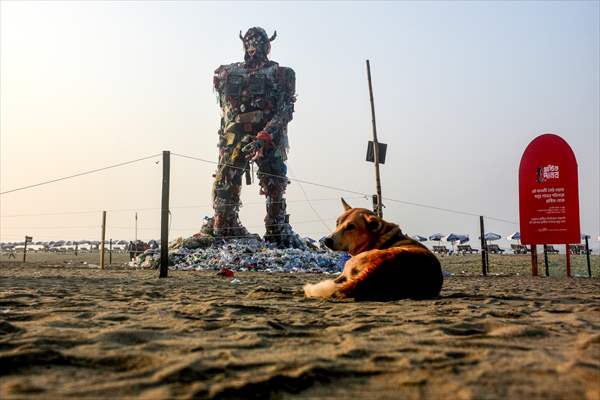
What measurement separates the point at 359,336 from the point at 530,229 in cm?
1069

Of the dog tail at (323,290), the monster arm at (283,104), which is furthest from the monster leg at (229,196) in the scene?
the dog tail at (323,290)

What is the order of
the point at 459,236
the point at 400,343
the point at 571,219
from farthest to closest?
the point at 459,236 → the point at 571,219 → the point at 400,343

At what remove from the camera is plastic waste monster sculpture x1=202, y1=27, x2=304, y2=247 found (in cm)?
1733

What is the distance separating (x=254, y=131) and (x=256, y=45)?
129 inches

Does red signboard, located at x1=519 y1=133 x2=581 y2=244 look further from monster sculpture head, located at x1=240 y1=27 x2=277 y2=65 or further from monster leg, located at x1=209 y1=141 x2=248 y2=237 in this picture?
monster sculpture head, located at x1=240 y1=27 x2=277 y2=65

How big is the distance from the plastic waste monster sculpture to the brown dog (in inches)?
460

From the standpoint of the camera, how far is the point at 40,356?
217 centimetres

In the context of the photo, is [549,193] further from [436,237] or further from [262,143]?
[436,237]

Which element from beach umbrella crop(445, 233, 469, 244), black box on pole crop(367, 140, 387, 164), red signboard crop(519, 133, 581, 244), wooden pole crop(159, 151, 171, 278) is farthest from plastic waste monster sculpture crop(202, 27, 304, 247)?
beach umbrella crop(445, 233, 469, 244)

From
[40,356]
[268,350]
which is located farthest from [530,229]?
A: [40,356]

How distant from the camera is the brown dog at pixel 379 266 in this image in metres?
4.59

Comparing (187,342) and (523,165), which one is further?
(523,165)

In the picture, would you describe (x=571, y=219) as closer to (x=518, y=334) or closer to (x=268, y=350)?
(x=518, y=334)

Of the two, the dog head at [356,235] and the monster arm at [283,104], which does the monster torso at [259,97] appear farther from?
the dog head at [356,235]
